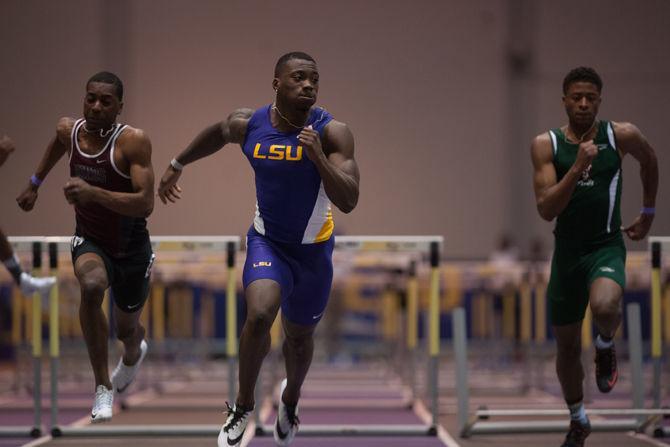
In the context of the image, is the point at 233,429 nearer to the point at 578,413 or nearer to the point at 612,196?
the point at 578,413

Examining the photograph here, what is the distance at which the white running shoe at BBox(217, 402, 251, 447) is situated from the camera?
5641 mm

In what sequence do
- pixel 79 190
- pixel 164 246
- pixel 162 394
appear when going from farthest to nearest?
pixel 162 394 < pixel 164 246 < pixel 79 190

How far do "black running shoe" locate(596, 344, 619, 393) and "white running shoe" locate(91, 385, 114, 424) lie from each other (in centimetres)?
275

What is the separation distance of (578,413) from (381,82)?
13.8 metres

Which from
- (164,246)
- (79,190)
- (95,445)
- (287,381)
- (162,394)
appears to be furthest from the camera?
(162,394)

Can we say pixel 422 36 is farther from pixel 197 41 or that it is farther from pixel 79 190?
pixel 79 190

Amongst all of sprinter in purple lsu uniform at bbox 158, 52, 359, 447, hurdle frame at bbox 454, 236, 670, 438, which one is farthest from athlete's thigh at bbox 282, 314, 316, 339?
hurdle frame at bbox 454, 236, 670, 438

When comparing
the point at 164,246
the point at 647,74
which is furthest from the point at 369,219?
the point at 164,246

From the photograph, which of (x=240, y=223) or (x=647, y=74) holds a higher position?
(x=647, y=74)

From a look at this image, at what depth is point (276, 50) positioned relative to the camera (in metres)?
19.4

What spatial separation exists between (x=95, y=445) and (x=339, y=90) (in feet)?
43.2

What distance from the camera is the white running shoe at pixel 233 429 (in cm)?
564

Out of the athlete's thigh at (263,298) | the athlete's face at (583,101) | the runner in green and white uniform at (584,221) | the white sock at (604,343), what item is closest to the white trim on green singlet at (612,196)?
the runner in green and white uniform at (584,221)

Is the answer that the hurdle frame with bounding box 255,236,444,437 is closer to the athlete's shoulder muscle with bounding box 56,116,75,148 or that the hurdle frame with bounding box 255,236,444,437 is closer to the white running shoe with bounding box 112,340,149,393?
the white running shoe with bounding box 112,340,149,393
